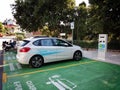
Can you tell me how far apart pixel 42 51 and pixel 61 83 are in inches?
122

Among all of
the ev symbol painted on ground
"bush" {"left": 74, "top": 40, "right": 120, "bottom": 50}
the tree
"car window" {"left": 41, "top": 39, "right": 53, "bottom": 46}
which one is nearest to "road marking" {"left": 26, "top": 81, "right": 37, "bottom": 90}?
the ev symbol painted on ground

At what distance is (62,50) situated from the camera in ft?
31.4

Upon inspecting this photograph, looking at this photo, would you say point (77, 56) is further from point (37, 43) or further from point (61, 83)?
point (61, 83)

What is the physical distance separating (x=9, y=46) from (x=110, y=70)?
11691mm

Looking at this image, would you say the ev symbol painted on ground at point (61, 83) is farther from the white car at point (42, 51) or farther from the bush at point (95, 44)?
the bush at point (95, 44)

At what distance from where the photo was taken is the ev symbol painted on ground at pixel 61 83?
18.8 ft

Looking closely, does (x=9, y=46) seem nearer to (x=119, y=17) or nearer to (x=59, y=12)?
(x=59, y=12)

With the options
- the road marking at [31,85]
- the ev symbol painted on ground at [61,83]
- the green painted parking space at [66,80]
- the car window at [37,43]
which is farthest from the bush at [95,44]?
the road marking at [31,85]

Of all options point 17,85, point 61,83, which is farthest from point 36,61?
point 61,83

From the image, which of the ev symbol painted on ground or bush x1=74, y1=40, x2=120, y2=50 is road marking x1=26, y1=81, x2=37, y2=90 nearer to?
the ev symbol painted on ground

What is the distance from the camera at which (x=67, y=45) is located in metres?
9.93

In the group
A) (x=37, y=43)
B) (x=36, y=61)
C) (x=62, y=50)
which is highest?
(x=37, y=43)

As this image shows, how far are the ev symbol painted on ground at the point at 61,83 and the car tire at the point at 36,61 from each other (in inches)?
76.8

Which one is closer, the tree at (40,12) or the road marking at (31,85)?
the road marking at (31,85)
